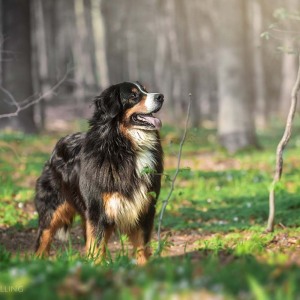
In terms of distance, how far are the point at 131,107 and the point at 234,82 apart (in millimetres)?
9194

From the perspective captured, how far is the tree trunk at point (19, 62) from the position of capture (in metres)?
17.5

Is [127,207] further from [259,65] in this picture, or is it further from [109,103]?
[259,65]

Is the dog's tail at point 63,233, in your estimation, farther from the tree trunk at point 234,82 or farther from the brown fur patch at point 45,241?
the tree trunk at point 234,82

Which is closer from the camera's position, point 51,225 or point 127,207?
point 127,207

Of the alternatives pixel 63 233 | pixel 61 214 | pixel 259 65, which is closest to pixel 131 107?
pixel 61 214

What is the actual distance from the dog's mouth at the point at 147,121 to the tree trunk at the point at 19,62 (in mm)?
12275

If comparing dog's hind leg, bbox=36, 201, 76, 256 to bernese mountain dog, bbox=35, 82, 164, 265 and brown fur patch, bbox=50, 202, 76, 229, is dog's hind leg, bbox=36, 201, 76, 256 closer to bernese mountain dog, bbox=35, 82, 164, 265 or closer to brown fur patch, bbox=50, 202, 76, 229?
brown fur patch, bbox=50, 202, 76, 229

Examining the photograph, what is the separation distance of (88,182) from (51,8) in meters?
35.4

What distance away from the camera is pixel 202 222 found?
26.6ft

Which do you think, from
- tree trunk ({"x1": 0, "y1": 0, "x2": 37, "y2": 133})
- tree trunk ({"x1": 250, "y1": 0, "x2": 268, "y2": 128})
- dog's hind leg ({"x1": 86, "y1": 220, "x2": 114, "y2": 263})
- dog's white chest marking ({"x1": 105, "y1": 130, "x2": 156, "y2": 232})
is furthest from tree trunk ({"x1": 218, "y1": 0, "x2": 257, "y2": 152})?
tree trunk ({"x1": 250, "y1": 0, "x2": 268, "y2": 128})

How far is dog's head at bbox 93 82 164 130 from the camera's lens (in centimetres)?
572

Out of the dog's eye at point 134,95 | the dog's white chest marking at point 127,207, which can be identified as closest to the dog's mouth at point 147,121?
the dog's eye at point 134,95

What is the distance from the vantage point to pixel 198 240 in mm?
6793

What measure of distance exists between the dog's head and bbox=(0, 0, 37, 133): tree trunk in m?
12.1
